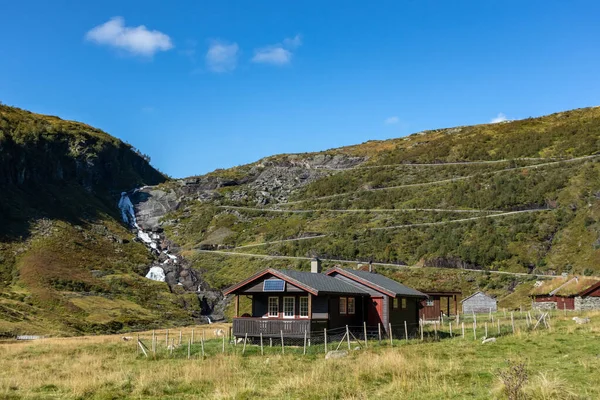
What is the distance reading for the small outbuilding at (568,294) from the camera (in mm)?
49281

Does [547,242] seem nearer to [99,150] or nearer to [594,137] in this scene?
[594,137]

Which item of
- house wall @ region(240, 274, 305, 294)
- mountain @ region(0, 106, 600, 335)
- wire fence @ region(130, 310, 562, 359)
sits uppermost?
mountain @ region(0, 106, 600, 335)

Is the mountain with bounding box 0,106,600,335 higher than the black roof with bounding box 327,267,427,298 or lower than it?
higher

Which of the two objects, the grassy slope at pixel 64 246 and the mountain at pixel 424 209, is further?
the mountain at pixel 424 209

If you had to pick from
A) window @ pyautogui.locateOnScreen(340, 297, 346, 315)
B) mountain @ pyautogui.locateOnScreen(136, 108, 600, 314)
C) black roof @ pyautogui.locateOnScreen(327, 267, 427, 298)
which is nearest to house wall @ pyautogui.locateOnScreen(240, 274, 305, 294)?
window @ pyautogui.locateOnScreen(340, 297, 346, 315)

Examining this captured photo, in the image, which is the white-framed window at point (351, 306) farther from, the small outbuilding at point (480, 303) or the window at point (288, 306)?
the small outbuilding at point (480, 303)

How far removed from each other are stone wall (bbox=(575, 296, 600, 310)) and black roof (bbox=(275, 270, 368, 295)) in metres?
24.1

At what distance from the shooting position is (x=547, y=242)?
70.2 metres

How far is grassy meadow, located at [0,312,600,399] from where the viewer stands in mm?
14312

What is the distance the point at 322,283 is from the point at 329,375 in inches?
750

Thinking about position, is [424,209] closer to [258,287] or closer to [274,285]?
[258,287]

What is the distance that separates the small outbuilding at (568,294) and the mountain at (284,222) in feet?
10.8

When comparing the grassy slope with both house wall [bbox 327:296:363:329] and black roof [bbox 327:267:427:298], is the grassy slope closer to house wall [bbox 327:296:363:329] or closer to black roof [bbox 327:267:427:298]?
black roof [bbox 327:267:427:298]

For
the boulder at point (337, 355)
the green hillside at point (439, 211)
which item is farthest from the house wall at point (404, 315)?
the green hillside at point (439, 211)
